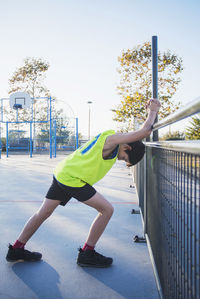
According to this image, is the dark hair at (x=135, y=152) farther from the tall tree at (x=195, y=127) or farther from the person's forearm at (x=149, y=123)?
the tall tree at (x=195, y=127)

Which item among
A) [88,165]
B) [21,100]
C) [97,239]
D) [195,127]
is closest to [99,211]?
[97,239]

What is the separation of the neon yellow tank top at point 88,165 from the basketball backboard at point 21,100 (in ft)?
66.8

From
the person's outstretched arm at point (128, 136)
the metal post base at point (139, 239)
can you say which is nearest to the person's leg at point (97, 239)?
the person's outstretched arm at point (128, 136)

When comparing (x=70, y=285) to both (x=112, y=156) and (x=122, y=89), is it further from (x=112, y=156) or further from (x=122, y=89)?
(x=122, y=89)

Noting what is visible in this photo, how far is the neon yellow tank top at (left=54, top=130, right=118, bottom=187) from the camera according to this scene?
2305 mm

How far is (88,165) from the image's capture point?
233 cm

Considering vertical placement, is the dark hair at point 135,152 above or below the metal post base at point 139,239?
above

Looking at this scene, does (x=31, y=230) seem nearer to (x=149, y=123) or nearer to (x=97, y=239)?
(x=97, y=239)

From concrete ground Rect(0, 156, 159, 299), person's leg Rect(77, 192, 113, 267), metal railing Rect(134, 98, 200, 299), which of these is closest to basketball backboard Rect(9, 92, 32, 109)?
concrete ground Rect(0, 156, 159, 299)

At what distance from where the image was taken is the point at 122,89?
16359 millimetres

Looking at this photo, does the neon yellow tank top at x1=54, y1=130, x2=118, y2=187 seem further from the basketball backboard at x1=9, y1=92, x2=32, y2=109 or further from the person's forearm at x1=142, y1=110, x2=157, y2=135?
the basketball backboard at x1=9, y1=92, x2=32, y2=109

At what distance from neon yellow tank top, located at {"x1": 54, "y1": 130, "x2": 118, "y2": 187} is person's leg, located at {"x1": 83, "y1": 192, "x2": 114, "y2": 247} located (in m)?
0.16

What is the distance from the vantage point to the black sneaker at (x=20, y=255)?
2.63m

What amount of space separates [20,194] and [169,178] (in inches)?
188
